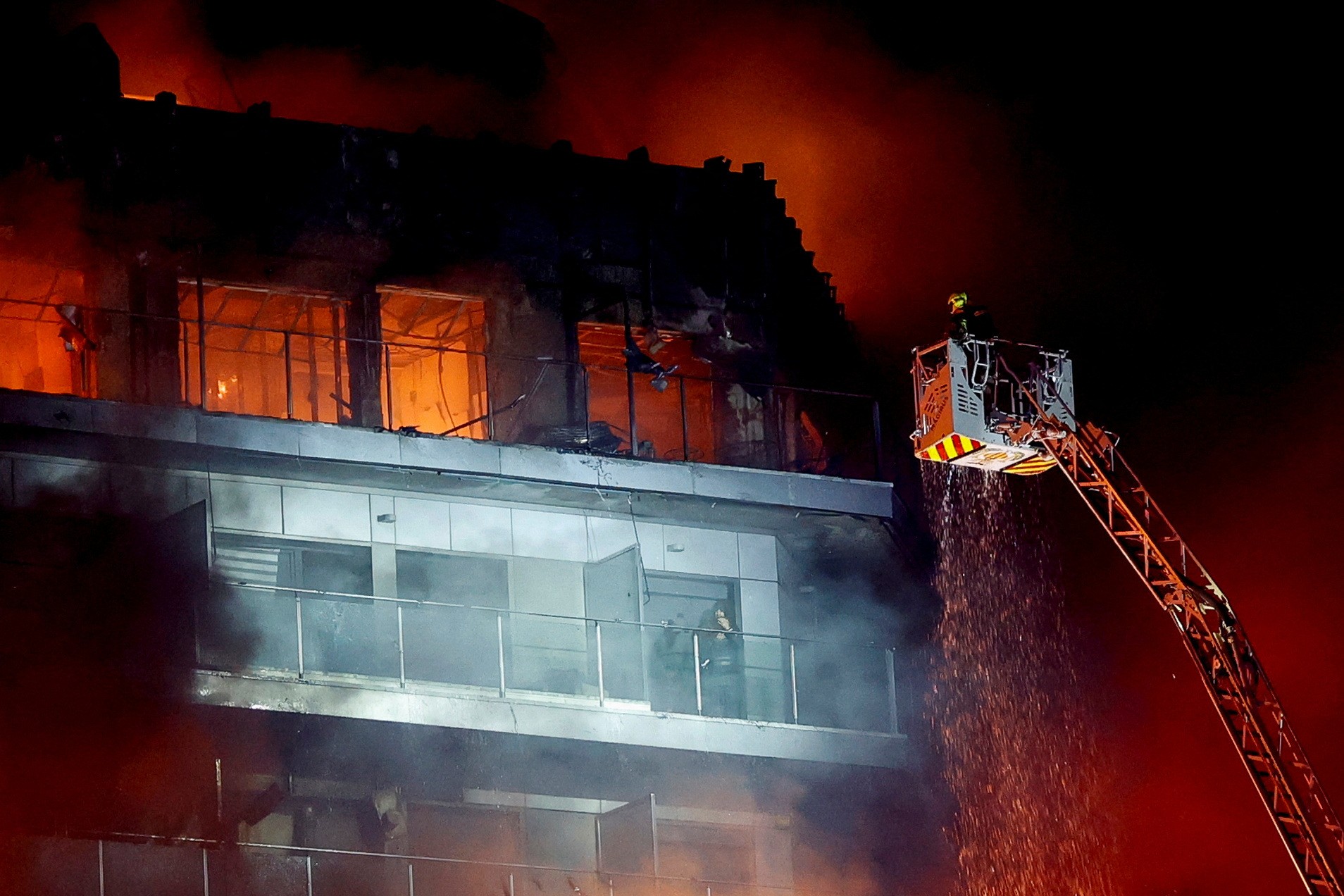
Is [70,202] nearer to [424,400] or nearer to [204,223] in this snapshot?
[204,223]

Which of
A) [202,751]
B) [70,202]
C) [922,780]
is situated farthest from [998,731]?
[70,202]

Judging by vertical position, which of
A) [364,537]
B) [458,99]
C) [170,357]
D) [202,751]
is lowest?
[202,751]

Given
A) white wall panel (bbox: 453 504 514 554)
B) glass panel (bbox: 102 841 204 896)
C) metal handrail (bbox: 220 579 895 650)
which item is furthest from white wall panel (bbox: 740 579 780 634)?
glass panel (bbox: 102 841 204 896)

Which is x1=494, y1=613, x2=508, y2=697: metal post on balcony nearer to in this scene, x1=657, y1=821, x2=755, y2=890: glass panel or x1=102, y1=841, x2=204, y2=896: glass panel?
x1=657, y1=821, x2=755, y2=890: glass panel

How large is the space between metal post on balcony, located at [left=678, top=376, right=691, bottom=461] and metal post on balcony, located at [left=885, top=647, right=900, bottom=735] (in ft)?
13.4

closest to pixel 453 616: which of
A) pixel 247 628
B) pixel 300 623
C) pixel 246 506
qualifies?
pixel 300 623

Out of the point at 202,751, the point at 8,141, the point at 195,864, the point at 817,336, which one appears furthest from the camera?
the point at 817,336

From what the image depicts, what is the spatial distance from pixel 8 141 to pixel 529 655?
371 inches

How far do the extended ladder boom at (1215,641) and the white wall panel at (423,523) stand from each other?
956cm

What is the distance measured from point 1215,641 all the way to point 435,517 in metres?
11.6

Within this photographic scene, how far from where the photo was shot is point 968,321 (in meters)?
18.7

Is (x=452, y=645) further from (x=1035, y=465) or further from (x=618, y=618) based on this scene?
(x=1035, y=465)

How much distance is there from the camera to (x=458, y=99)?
3116cm

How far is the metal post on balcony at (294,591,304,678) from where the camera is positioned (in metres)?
23.0
